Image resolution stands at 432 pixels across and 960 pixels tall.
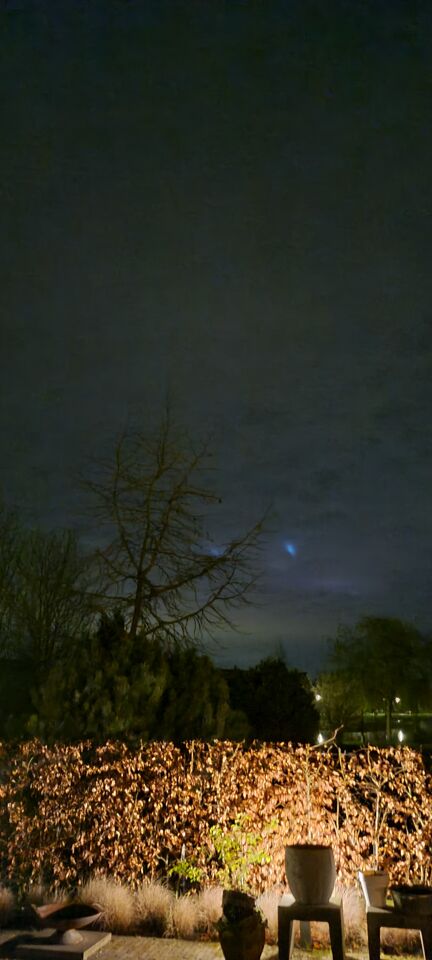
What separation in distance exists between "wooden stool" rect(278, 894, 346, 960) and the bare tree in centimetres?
445

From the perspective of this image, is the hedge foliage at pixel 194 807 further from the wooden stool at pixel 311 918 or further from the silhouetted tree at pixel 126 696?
the wooden stool at pixel 311 918

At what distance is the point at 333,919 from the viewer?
526 centimetres

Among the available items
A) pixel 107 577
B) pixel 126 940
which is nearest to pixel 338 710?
pixel 107 577

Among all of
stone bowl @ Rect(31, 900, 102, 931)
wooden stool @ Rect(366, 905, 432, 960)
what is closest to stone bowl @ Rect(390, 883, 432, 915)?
wooden stool @ Rect(366, 905, 432, 960)

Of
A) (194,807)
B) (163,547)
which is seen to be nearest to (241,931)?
(194,807)

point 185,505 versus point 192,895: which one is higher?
point 185,505

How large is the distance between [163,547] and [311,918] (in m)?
5.22

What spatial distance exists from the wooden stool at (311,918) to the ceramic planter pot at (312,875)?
0.06 meters

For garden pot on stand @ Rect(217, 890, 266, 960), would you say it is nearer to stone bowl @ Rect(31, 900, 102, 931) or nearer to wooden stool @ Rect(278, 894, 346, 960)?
wooden stool @ Rect(278, 894, 346, 960)

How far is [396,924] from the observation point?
5.22 meters

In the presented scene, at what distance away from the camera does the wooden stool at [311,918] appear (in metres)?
5.23

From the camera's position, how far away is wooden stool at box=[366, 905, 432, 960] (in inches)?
204

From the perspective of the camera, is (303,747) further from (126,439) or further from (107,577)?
(126,439)

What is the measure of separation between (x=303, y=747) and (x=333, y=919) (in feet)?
6.30
